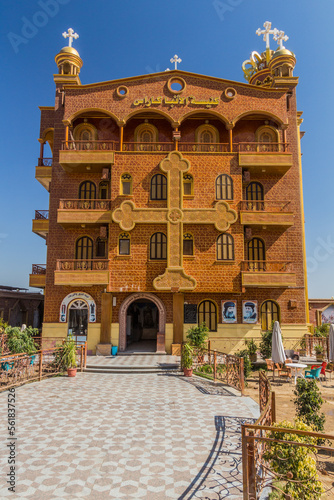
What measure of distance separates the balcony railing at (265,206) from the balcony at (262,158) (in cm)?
200

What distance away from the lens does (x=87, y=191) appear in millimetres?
20422

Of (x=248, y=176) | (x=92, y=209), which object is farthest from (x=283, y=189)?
(x=92, y=209)

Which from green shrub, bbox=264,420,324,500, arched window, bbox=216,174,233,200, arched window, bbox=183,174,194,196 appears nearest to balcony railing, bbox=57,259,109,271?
arched window, bbox=183,174,194,196

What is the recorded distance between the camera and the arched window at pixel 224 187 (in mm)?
19375

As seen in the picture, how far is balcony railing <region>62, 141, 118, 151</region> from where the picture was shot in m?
19.7

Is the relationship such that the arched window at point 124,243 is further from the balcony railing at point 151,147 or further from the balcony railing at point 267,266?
the balcony railing at point 267,266

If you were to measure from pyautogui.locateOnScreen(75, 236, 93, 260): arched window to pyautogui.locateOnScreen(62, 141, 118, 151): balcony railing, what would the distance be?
206 inches

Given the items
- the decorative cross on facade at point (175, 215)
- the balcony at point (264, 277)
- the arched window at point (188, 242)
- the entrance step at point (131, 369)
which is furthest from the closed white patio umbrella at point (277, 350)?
the arched window at point (188, 242)

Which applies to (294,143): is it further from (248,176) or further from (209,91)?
(209,91)

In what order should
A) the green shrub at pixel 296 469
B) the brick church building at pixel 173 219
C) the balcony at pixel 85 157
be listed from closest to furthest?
the green shrub at pixel 296 469 → the brick church building at pixel 173 219 → the balcony at pixel 85 157

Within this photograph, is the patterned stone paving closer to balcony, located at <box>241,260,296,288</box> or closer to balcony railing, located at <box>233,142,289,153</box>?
balcony, located at <box>241,260,296,288</box>

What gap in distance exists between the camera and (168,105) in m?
20.0

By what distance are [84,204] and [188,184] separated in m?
6.04

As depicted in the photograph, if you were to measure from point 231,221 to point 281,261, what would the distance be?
11.5ft
